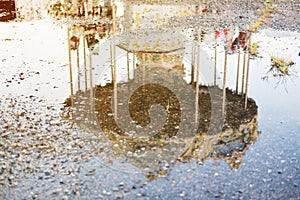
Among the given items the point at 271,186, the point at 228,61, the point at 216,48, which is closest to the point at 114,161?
the point at 271,186

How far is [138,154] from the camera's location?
471 cm

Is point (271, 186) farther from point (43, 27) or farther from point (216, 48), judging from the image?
point (43, 27)

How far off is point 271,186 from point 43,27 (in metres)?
8.03

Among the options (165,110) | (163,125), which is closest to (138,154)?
(163,125)

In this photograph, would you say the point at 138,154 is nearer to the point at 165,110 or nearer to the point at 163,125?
the point at 163,125

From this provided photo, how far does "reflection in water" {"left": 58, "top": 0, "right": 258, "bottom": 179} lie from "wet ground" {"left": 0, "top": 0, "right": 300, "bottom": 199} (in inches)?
0.9

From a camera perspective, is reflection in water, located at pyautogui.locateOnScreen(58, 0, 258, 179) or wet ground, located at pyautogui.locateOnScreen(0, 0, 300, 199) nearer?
wet ground, located at pyautogui.locateOnScreen(0, 0, 300, 199)

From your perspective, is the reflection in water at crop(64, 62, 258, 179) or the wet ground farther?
the reflection in water at crop(64, 62, 258, 179)

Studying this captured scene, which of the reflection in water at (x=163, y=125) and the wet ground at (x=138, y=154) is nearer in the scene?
the wet ground at (x=138, y=154)

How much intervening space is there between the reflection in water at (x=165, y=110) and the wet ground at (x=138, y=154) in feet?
0.07

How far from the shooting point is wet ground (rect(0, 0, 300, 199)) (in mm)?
4059

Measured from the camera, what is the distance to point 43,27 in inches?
428

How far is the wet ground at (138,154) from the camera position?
406 cm

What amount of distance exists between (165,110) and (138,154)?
126 cm
